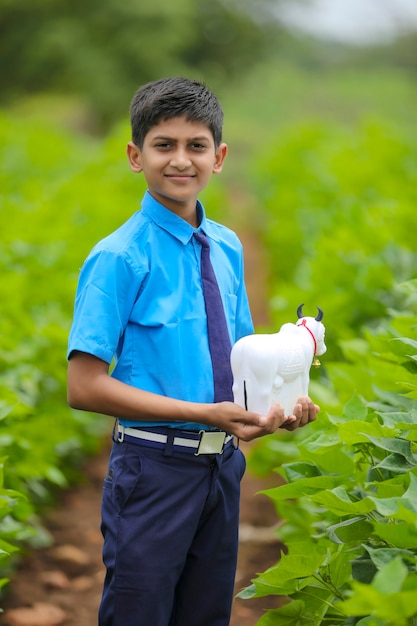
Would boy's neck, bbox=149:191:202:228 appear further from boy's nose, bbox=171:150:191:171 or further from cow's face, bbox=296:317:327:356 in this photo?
cow's face, bbox=296:317:327:356

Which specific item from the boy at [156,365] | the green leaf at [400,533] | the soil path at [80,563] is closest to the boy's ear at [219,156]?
the boy at [156,365]

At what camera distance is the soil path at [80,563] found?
3496 mm

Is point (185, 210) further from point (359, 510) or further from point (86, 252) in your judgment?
point (86, 252)

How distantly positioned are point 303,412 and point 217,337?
29 centimetres

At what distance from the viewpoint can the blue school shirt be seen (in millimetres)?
2191

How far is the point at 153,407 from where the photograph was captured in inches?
85.7

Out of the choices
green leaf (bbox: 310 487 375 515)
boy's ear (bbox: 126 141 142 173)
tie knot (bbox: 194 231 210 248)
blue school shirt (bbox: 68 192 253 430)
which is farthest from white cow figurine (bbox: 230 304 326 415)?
boy's ear (bbox: 126 141 142 173)

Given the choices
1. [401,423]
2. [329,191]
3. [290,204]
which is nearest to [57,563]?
[401,423]

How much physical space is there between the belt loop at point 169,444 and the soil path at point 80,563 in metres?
1.23

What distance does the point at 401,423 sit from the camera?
2086 millimetres

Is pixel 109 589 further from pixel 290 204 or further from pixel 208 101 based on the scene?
pixel 290 204

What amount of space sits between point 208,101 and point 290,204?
784 centimetres

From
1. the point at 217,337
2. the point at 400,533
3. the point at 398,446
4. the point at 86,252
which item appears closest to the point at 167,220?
the point at 217,337

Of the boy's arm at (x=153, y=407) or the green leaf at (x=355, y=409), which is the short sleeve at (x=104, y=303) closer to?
the boy's arm at (x=153, y=407)
